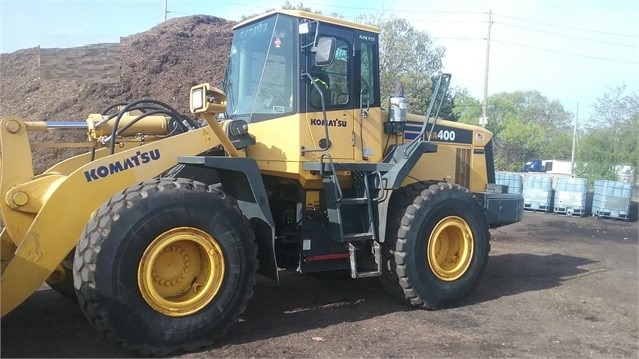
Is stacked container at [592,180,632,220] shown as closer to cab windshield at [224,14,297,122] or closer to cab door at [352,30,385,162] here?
cab door at [352,30,385,162]

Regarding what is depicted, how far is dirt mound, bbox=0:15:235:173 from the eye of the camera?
15305mm

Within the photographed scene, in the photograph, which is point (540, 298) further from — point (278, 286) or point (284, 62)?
point (284, 62)

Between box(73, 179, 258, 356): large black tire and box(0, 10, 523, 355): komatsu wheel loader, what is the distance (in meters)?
0.01

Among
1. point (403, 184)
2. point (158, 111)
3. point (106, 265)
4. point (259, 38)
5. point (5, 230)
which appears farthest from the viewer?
point (403, 184)

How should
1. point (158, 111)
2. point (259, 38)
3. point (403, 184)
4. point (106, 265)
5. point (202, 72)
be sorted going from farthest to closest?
point (202, 72) < point (403, 184) < point (259, 38) < point (158, 111) < point (106, 265)

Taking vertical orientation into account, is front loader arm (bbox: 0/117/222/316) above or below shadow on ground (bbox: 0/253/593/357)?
above

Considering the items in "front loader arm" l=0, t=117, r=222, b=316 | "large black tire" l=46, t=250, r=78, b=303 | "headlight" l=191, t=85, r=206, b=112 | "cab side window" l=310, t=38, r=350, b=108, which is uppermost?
"cab side window" l=310, t=38, r=350, b=108

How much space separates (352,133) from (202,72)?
12137 mm

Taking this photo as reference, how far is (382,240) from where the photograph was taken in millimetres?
6418

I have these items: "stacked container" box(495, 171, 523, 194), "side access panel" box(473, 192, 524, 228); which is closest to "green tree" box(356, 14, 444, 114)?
"stacked container" box(495, 171, 523, 194)

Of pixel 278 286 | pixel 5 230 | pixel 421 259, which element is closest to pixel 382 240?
pixel 421 259

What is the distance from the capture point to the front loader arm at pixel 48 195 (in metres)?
4.50

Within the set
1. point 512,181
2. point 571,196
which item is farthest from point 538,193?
point 512,181

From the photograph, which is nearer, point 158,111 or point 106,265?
point 106,265
